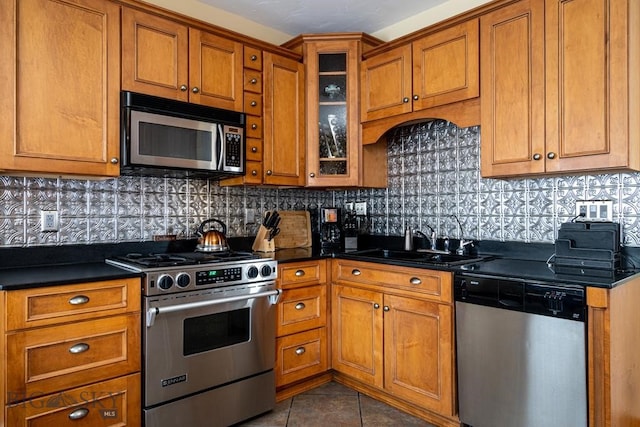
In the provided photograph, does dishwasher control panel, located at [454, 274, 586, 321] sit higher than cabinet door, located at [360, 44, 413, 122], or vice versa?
cabinet door, located at [360, 44, 413, 122]

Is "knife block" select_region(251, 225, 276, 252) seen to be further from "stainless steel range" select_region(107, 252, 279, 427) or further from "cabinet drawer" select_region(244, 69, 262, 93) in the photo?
"cabinet drawer" select_region(244, 69, 262, 93)

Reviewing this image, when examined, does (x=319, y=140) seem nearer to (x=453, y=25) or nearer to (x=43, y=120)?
(x=453, y=25)

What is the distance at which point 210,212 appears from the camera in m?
2.90

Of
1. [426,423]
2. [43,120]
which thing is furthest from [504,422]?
[43,120]

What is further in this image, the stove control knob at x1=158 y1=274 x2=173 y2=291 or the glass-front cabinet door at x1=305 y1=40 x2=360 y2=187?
the glass-front cabinet door at x1=305 y1=40 x2=360 y2=187

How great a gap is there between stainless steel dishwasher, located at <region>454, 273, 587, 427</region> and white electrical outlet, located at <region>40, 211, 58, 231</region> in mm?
2171

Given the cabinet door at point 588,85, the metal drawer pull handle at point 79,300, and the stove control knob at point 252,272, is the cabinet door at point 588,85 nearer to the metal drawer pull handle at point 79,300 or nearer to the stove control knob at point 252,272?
the stove control knob at point 252,272

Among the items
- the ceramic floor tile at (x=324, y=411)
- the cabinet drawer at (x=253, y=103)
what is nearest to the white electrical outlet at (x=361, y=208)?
the cabinet drawer at (x=253, y=103)

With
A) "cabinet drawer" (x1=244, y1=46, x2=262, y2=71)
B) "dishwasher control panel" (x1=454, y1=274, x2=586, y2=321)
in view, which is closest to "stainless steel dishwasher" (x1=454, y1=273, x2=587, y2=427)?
"dishwasher control panel" (x1=454, y1=274, x2=586, y2=321)

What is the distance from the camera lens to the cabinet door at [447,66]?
237cm

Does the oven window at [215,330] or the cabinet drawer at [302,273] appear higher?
the cabinet drawer at [302,273]

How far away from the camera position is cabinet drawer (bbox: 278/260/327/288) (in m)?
2.59

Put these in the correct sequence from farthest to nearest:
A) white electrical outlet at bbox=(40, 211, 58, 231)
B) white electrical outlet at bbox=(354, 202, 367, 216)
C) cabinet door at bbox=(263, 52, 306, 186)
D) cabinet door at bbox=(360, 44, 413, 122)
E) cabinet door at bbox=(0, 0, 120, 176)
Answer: white electrical outlet at bbox=(354, 202, 367, 216)
cabinet door at bbox=(263, 52, 306, 186)
cabinet door at bbox=(360, 44, 413, 122)
white electrical outlet at bbox=(40, 211, 58, 231)
cabinet door at bbox=(0, 0, 120, 176)

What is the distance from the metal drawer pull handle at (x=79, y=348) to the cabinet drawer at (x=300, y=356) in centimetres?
109
